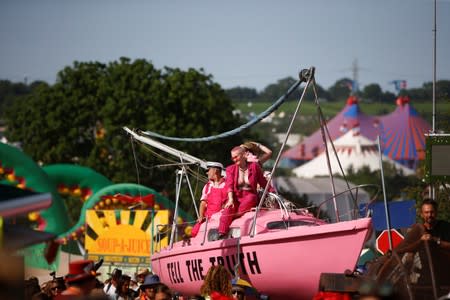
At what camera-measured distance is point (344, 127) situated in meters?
160

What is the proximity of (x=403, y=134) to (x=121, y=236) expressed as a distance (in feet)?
395

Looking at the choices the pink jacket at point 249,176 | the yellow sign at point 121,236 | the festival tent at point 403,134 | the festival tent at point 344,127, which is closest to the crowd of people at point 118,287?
the pink jacket at point 249,176

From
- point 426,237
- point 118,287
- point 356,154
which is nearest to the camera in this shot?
point 426,237

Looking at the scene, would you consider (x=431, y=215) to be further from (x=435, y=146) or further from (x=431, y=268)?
(x=435, y=146)

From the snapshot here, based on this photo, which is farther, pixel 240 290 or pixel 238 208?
pixel 238 208

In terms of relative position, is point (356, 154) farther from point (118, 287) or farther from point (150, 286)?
point (150, 286)

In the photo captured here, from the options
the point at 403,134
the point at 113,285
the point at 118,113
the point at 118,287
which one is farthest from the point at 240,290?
the point at 403,134

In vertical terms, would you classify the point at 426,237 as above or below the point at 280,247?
above

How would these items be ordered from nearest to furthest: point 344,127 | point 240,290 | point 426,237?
point 426,237, point 240,290, point 344,127

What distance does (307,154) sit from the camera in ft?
582

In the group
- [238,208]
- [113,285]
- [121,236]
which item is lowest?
[121,236]

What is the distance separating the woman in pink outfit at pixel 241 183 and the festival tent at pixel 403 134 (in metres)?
125

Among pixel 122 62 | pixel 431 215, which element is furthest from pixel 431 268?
pixel 122 62

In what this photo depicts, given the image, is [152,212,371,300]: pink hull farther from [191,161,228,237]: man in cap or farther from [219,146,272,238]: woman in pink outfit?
[191,161,228,237]: man in cap
